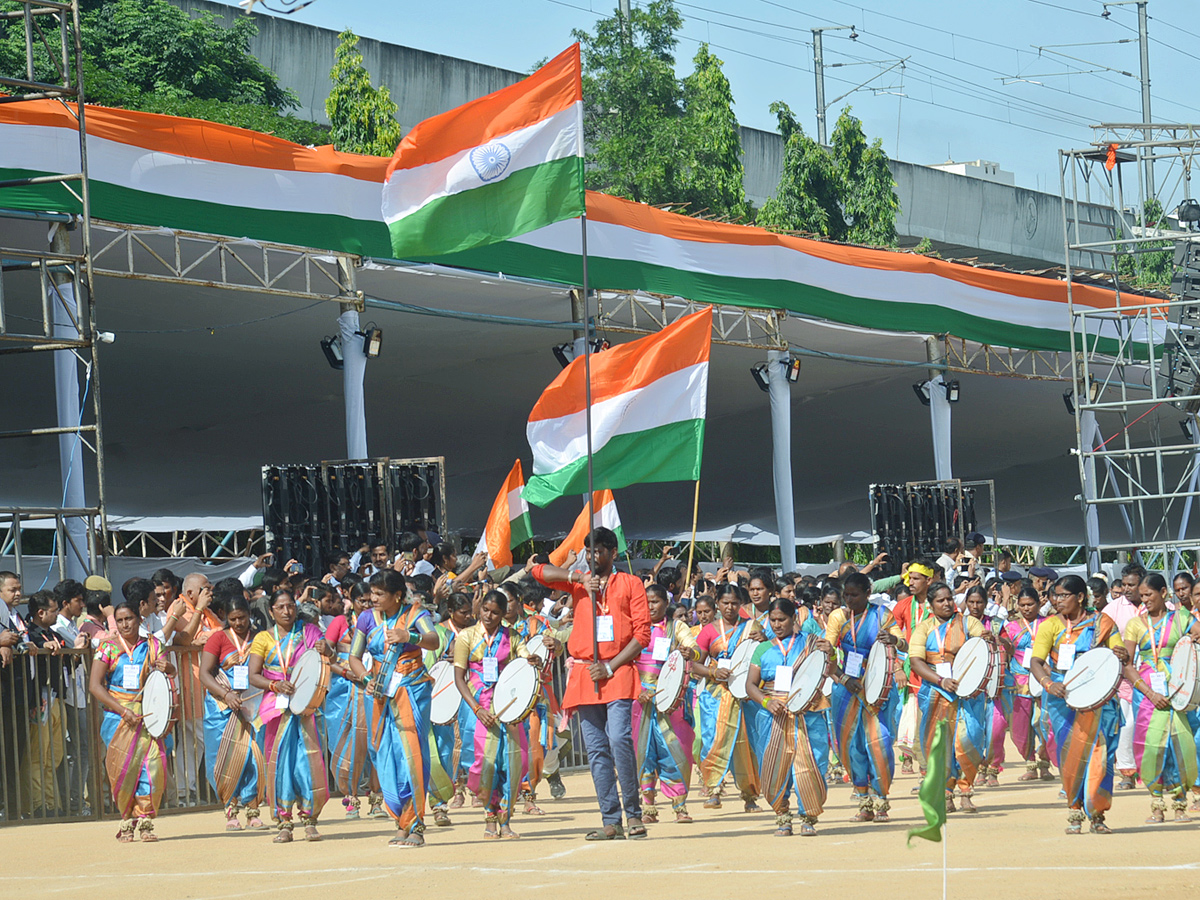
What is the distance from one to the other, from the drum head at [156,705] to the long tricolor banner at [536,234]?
567cm

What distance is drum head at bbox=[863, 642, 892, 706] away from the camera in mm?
10047

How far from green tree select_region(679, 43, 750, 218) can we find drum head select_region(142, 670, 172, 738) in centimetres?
2215

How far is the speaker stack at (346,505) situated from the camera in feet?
54.1

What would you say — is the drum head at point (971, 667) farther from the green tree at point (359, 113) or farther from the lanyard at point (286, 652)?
the green tree at point (359, 113)

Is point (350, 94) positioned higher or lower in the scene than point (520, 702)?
higher

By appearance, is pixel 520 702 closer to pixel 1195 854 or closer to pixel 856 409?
pixel 1195 854

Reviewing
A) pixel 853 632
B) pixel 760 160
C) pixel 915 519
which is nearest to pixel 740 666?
pixel 853 632

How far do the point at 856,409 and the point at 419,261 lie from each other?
1132 cm

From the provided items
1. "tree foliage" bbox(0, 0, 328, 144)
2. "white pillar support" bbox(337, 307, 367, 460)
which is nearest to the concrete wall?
"tree foliage" bbox(0, 0, 328, 144)

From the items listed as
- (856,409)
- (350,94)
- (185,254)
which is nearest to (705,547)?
(856,409)

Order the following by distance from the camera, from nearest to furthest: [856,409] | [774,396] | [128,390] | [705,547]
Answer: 1. [128,390]
2. [774,396]
3. [856,409]
4. [705,547]

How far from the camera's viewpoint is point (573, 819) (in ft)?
35.7

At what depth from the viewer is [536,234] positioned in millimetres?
18250

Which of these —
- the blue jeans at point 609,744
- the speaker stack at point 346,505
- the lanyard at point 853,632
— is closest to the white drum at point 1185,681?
the lanyard at point 853,632
